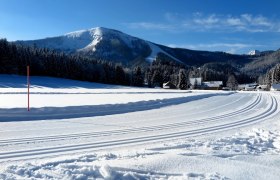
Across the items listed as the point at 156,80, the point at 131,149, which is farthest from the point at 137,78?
the point at 131,149

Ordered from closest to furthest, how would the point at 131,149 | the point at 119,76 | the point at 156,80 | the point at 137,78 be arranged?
the point at 131,149
the point at 119,76
the point at 137,78
the point at 156,80

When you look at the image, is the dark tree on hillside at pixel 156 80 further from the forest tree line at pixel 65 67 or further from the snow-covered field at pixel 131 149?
the snow-covered field at pixel 131 149

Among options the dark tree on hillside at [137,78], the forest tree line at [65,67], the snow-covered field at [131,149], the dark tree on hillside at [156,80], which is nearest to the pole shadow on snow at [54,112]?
the snow-covered field at [131,149]

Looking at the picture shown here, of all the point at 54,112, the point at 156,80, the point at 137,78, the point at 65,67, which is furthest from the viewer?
the point at 156,80

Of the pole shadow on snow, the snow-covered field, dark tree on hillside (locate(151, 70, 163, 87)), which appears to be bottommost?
the snow-covered field

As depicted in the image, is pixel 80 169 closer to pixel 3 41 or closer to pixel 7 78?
pixel 7 78

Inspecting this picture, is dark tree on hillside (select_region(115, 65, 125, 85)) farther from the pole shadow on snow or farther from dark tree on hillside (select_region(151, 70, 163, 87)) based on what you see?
the pole shadow on snow

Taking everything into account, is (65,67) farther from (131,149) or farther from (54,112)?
(131,149)

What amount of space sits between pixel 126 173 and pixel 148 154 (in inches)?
64.8

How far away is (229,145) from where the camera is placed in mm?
8750

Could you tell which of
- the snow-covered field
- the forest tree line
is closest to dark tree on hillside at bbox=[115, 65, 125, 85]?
the forest tree line

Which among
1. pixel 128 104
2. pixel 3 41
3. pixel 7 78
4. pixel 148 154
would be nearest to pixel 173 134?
pixel 148 154

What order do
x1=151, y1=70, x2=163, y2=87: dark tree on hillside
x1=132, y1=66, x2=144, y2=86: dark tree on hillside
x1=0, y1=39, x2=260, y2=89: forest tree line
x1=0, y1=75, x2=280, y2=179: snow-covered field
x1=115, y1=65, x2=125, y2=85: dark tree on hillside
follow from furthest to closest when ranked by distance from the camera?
1. x1=151, y1=70, x2=163, y2=87: dark tree on hillside
2. x1=132, y1=66, x2=144, y2=86: dark tree on hillside
3. x1=115, y1=65, x2=125, y2=85: dark tree on hillside
4. x1=0, y1=39, x2=260, y2=89: forest tree line
5. x1=0, y1=75, x2=280, y2=179: snow-covered field

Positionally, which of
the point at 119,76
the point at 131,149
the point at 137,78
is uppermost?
the point at 119,76
